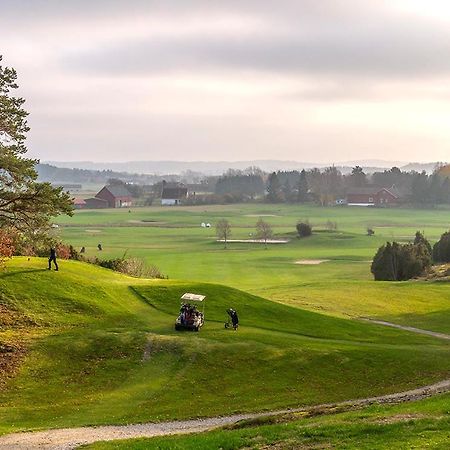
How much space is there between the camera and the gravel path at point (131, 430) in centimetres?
2400

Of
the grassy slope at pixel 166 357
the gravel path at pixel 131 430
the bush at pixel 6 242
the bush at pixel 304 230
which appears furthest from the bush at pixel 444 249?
the bush at pixel 6 242

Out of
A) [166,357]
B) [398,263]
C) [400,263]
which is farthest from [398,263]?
[166,357]

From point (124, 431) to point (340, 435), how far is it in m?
9.90

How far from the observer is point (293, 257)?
4390 inches

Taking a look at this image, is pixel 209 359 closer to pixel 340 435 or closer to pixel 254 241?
pixel 340 435

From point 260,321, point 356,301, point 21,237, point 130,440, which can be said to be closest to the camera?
point 130,440

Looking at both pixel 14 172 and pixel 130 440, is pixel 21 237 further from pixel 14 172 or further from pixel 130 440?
pixel 130 440

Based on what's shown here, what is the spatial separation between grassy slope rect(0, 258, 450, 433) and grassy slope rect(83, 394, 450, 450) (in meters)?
6.37

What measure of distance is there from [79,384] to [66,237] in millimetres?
110047

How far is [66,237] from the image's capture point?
139125 millimetres

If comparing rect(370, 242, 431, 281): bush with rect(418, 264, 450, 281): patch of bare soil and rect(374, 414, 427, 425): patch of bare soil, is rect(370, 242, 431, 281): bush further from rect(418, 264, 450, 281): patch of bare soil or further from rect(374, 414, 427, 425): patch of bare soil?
rect(374, 414, 427, 425): patch of bare soil

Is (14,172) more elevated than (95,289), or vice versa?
(14,172)

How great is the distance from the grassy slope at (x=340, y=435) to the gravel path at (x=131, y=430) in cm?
184

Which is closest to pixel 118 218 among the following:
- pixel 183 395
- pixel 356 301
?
pixel 356 301
